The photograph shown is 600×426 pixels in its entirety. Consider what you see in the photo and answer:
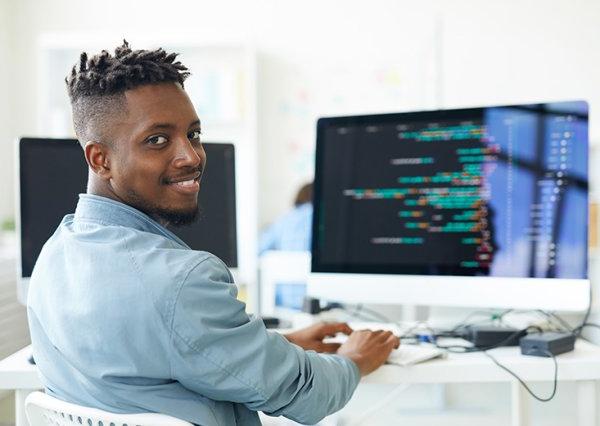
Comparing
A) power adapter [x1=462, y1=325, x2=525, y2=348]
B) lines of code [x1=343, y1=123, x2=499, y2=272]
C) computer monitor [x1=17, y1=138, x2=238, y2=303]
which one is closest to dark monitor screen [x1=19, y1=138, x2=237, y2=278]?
computer monitor [x1=17, y1=138, x2=238, y2=303]

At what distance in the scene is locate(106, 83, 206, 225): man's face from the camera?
1.12 metres

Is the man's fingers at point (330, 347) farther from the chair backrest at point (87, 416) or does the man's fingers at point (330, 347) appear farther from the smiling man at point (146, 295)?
the chair backrest at point (87, 416)

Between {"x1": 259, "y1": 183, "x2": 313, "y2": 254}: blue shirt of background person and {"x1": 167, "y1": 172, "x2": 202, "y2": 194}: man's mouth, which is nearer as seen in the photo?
{"x1": 167, "y1": 172, "x2": 202, "y2": 194}: man's mouth

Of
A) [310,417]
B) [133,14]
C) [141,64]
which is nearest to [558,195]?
[310,417]

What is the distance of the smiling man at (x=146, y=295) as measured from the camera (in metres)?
1.01

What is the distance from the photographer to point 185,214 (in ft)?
3.92

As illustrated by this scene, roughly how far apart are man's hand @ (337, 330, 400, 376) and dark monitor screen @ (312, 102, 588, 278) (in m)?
0.26

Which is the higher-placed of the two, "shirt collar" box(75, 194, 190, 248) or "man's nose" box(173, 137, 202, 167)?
"man's nose" box(173, 137, 202, 167)

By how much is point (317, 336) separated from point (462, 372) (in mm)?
305

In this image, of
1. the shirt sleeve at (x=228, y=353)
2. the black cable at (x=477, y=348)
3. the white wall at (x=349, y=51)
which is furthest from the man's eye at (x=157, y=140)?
the white wall at (x=349, y=51)

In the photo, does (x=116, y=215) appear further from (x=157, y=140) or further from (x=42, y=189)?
(x=42, y=189)

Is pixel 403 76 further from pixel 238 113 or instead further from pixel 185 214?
pixel 185 214

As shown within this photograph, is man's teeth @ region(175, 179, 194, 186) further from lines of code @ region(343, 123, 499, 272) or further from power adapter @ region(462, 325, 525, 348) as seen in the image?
power adapter @ region(462, 325, 525, 348)

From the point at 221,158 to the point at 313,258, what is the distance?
367 mm
